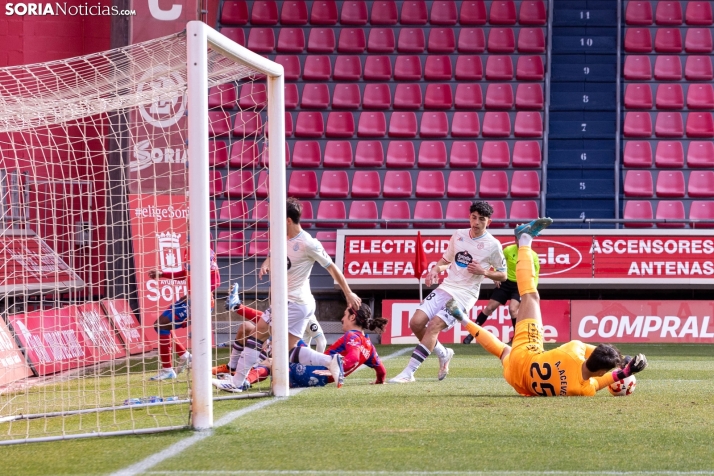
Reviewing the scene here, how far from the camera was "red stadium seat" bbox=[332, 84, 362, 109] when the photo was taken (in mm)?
20094

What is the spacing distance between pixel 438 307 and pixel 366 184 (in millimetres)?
8960

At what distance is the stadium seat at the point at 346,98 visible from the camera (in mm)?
20094

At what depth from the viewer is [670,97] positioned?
65.7 ft

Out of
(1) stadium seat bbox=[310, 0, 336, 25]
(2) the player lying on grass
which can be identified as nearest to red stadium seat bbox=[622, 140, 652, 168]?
(1) stadium seat bbox=[310, 0, 336, 25]

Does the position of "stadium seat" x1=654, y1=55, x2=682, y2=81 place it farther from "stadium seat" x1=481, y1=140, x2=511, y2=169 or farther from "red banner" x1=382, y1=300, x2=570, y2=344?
"red banner" x1=382, y1=300, x2=570, y2=344

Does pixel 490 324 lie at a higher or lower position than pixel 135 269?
lower

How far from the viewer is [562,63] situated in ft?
68.6

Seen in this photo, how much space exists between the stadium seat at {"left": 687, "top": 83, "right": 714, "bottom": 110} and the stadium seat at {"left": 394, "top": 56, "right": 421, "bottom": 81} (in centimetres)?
506

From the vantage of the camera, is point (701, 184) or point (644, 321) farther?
point (701, 184)

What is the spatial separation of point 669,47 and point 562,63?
2016 mm

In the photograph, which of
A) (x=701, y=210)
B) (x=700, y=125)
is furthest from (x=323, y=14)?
(x=701, y=210)

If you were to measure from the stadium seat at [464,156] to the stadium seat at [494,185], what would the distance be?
379mm
